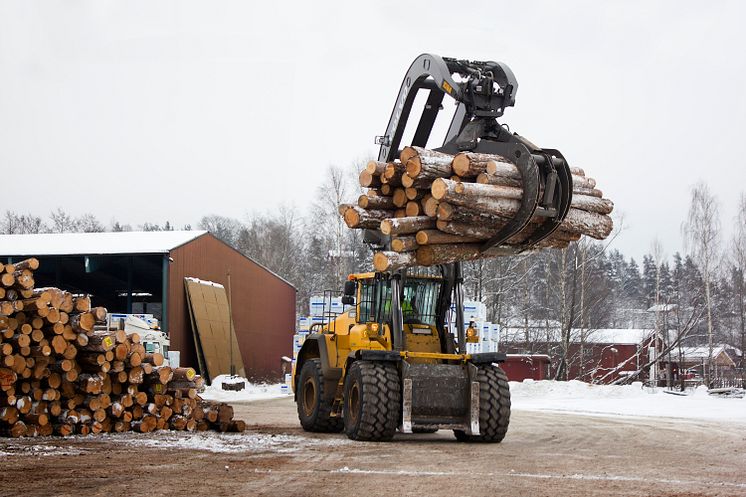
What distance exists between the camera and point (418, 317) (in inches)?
589

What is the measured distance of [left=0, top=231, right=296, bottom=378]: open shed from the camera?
32750mm

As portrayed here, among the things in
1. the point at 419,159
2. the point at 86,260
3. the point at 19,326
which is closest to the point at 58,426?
the point at 19,326

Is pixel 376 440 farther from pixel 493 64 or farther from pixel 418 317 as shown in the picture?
pixel 493 64

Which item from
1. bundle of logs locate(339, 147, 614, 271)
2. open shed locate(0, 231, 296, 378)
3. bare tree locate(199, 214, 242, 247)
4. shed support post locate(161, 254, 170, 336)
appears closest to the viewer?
bundle of logs locate(339, 147, 614, 271)

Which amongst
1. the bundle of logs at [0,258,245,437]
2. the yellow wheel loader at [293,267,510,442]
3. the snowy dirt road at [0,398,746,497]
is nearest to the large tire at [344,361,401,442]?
the yellow wheel loader at [293,267,510,442]

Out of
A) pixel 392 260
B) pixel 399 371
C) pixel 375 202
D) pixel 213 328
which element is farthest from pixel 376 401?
pixel 213 328

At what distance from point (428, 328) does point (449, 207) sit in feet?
11.7

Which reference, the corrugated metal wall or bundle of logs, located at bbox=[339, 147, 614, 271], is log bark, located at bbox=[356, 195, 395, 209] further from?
the corrugated metal wall

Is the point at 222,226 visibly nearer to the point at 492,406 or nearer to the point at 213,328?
the point at 213,328

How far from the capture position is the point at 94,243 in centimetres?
3425

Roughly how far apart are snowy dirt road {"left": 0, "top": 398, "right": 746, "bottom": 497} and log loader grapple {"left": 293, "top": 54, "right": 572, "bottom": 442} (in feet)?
1.59

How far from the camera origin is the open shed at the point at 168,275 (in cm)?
3275

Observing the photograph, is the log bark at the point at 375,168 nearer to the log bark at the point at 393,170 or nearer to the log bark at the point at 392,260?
the log bark at the point at 393,170

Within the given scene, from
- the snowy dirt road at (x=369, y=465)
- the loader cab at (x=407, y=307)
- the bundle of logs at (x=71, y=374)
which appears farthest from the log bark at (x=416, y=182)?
the bundle of logs at (x=71, y=374)
